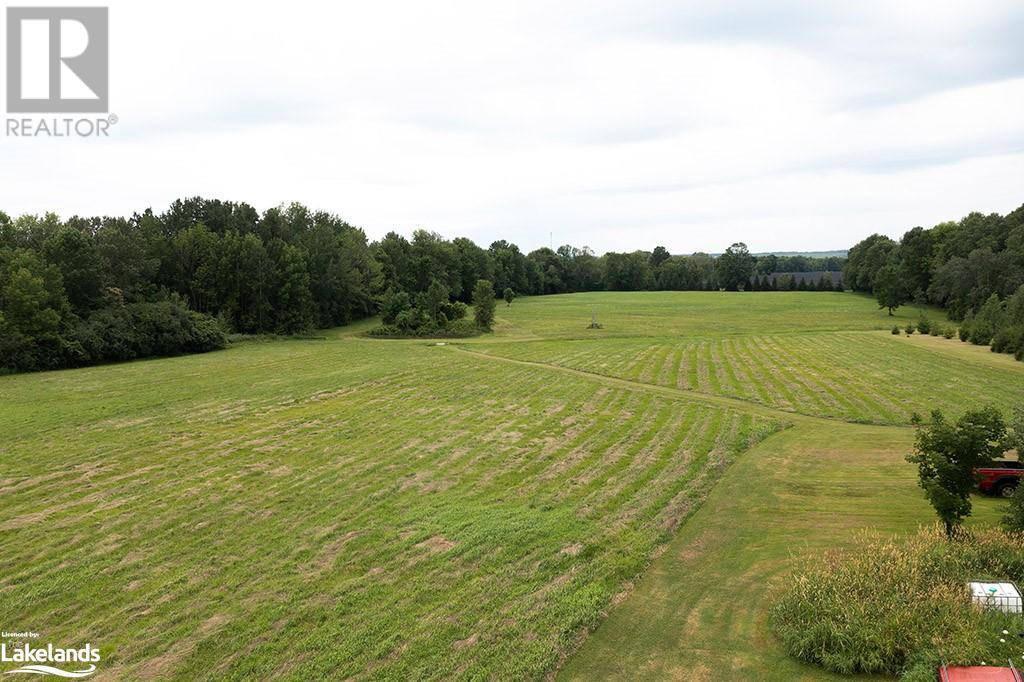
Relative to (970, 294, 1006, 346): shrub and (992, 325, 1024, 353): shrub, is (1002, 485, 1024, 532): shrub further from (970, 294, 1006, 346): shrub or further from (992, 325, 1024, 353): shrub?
(970, 294, 1006, 346): shrub

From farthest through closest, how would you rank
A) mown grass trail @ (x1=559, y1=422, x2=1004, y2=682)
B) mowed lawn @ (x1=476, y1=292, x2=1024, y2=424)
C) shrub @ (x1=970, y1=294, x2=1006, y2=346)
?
shrub @ (x1=970, y1=294, x2=1006, y2=346), mowed lawn @ (x1=476, y1=292, x2=1024, y2=424), mown grass trail @ (x1=559, y1=422, x2=1004, y2=682)

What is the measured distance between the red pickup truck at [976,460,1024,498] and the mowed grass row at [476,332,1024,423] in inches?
364

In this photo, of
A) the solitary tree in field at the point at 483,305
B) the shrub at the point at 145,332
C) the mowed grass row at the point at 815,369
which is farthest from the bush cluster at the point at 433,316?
the shrub at the point at 145,332

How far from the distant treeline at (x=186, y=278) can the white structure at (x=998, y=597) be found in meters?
54.9

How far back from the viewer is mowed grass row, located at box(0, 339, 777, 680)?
11.0 metres

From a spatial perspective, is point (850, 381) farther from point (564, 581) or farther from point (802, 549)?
point (564, 581)

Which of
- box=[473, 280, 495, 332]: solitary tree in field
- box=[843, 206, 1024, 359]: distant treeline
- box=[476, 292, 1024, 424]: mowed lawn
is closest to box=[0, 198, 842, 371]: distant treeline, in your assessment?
→ box=[473, 280, 495, 332]: solitary tree in field

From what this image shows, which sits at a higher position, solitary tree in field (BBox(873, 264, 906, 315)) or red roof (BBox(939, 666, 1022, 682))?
solitary tree in field (BBox(873, 264, 906, 315))

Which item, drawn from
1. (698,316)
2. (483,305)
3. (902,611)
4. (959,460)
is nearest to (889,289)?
(698,316)

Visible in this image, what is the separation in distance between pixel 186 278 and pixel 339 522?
201 feet

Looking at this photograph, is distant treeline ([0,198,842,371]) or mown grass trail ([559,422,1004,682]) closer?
mown grass trail ([559,422,1004,682])

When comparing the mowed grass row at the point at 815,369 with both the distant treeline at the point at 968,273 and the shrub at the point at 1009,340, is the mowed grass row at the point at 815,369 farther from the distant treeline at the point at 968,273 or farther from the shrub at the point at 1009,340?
the distant treeline at the point at 968,273

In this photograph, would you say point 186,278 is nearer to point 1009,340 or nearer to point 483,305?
point 483,305

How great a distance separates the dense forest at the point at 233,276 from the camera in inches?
1917
